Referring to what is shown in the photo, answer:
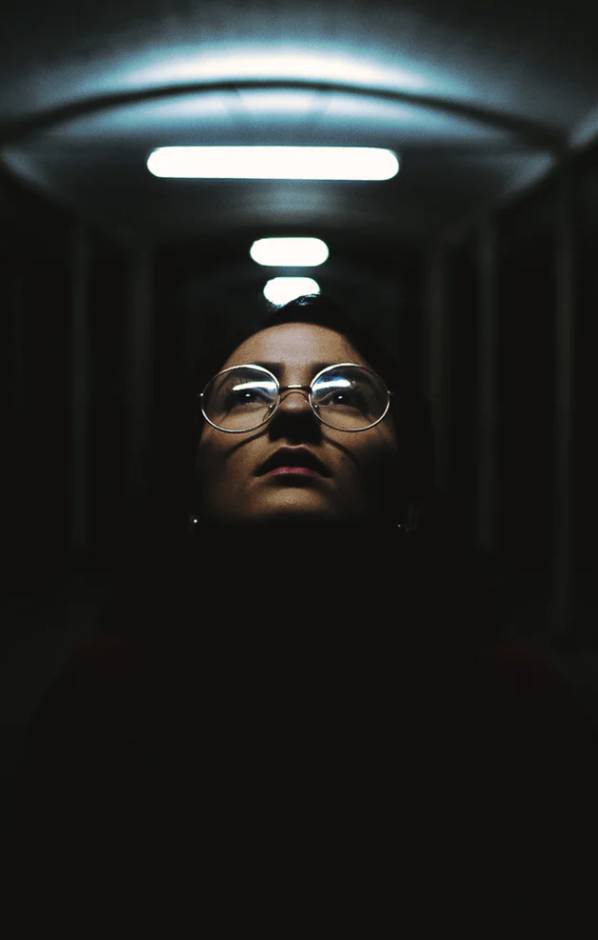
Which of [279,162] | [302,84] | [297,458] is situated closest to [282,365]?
[297,458]

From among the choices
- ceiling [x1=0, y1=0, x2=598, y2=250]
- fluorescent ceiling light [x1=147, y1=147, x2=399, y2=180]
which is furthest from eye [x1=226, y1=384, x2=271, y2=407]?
fluorescent ceiling light [x1=147, y1=147, x2=399, y2=180]

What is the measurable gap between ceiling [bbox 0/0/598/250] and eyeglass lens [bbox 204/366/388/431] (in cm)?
316

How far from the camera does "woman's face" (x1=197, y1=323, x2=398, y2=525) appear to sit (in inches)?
47.5

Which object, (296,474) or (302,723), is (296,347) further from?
(302,723)

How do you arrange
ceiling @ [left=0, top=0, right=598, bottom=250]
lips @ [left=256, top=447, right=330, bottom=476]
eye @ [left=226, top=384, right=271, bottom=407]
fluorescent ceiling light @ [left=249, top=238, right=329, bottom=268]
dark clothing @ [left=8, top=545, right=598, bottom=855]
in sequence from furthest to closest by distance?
fluorescent ceiling light @ [left=249, top=238, right=329, bottom=268] → ceiling @ [left=0, top=0, right=598, bottom=250] → eye @ [left=226, top=384, right=271, bottom=407] → lips @ [left=256, top=447, right=330, bottom=476] → dark clothing @ [left=8, top=545, right=598, bottom=855]

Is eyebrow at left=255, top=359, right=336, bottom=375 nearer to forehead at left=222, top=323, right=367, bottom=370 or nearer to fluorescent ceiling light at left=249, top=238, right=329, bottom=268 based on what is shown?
forehead at left=222, top=323, right=367, bottom=370

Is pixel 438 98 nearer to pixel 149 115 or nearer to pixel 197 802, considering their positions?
pixel 149 115

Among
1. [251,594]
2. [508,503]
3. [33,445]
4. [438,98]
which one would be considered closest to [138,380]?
[33,445]

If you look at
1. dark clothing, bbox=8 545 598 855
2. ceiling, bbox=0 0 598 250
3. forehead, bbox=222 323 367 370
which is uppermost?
ceiling, bbox=0 0 598 250

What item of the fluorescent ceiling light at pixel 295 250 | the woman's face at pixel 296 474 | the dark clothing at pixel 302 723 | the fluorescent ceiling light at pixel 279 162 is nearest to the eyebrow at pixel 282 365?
the woman's face at pixel 296 474

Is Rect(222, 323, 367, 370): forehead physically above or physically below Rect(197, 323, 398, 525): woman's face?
above

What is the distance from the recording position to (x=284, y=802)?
3.65 feet

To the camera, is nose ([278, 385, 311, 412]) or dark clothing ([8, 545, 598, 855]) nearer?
dark clothing ([8, 545, 598, 855])

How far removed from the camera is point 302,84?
4695mm
